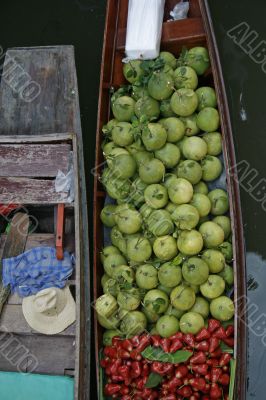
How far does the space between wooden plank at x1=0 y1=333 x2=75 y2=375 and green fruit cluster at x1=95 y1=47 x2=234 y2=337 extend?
0.35 meters

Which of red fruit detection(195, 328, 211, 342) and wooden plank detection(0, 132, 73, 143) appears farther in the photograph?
wooden plank detection(0, 132, 73, 143)

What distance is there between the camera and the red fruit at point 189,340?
9.42ft

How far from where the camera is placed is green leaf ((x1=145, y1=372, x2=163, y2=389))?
2.84 m

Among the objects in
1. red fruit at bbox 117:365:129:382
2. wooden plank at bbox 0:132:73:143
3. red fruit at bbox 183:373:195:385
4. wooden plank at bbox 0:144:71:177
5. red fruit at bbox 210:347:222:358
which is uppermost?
wooden plank at bbox 0:132:73:143

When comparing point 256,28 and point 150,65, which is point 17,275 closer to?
point 150,65

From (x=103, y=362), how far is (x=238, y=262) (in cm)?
107

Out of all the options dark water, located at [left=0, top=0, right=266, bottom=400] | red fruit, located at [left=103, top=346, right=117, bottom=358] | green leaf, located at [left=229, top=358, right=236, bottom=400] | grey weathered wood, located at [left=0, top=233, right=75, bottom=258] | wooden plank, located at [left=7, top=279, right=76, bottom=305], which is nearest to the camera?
green leaf, located at [left=229, top=358, right=236, bottom=400]

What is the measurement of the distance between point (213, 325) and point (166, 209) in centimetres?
79

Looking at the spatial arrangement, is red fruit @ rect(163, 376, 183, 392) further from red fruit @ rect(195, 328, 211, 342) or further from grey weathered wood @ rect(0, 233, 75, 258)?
grey weathered wood @ rect(0, 233, 75, 258)

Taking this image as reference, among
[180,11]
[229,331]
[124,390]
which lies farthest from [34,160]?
[229,331]

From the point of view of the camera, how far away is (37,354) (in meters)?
3.28

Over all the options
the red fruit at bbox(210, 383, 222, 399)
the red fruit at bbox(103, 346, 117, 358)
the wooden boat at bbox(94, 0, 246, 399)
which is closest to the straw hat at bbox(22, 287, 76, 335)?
the wooden boat at bbox(94, 0, 246, 399)

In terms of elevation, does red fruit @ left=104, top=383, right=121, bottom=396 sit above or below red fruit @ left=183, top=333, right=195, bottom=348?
below

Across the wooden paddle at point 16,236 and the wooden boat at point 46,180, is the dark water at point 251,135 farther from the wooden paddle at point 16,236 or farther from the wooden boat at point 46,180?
the wooden paddle at point 16,236
